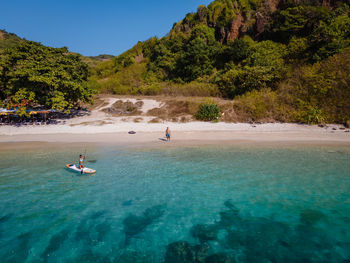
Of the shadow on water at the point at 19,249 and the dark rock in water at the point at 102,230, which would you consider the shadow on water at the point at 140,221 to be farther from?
the shadow on water at the point at 19,249

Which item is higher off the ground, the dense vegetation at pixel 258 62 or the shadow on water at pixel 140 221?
the dense vegetation at pixel 258 62

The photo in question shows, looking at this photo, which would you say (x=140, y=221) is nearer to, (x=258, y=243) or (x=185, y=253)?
(x=185, y=253)

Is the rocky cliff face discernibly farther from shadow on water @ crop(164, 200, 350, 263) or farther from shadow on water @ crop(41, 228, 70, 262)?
shadow on water @ crop(41, 228, 70, 262)

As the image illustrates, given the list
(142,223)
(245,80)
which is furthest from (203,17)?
(142,223)

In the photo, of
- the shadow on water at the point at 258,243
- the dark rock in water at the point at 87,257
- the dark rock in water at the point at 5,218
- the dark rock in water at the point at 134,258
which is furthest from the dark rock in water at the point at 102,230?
the dark rock in water at the point at 5,218

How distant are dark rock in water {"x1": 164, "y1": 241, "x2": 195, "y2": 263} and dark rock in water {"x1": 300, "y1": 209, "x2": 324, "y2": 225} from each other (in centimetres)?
471

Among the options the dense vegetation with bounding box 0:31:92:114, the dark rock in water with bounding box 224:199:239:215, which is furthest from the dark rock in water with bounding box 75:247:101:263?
the dense vegetation with bounding box 0:31:92:114

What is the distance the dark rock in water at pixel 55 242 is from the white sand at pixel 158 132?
12.4 metres

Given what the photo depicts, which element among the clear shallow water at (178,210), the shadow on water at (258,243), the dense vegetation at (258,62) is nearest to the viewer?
the shadow on water at (258,243)


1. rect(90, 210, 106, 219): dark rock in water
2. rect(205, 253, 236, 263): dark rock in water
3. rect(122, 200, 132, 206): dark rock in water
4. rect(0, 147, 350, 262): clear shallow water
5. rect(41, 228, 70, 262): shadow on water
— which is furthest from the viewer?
rect(122, 200, 132, 206): dark rock in water

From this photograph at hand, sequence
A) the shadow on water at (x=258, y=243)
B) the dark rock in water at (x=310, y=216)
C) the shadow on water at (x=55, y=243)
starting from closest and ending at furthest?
the shadow on water at (x=258, y=243) → the shadow on water at (x=55, y=243) → the dark rock in water at (x=310, y=216)

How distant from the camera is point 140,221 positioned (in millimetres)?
7590

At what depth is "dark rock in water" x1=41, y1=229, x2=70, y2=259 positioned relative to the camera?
6.01 meters

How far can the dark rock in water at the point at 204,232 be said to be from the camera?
6621mm
